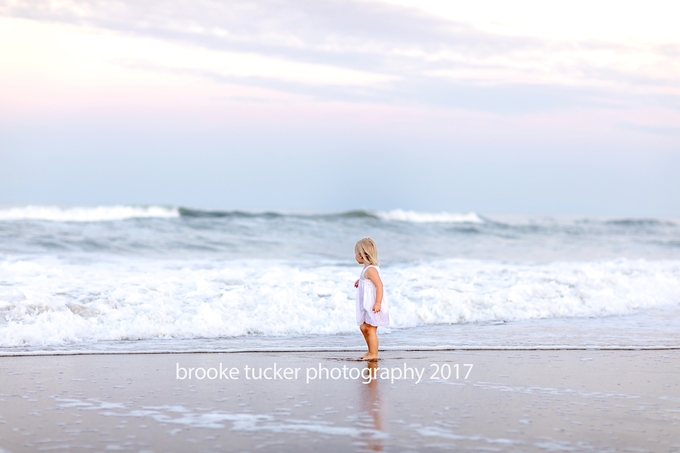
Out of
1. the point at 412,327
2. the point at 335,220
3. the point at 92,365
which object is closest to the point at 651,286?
the point at 412,327

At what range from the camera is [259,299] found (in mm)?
9562

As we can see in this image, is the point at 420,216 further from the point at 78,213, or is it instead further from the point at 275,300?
the point at 275,300

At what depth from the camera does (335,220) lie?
2952cm

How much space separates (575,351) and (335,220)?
22.4 m

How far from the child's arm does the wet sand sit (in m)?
0.55

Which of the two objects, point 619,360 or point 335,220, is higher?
point 335,220

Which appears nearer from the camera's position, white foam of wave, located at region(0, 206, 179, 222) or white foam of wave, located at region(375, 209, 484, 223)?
white foam of wave, located at region(0, 206, 179, 222)

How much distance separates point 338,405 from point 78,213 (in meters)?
24.5

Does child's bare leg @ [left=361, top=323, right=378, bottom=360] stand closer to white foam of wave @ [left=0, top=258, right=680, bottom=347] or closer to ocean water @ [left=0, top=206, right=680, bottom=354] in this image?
ocean water @ [left=0, top=206, right=680, bottom=354]

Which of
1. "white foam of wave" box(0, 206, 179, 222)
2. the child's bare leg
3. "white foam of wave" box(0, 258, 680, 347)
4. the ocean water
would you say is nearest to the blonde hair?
the child's bare leg

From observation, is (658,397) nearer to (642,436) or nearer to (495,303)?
(642,436)

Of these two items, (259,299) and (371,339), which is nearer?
(371,339)

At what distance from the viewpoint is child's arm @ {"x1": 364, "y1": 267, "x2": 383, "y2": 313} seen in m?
6.54

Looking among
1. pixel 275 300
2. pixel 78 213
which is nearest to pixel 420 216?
pixel 78 213
